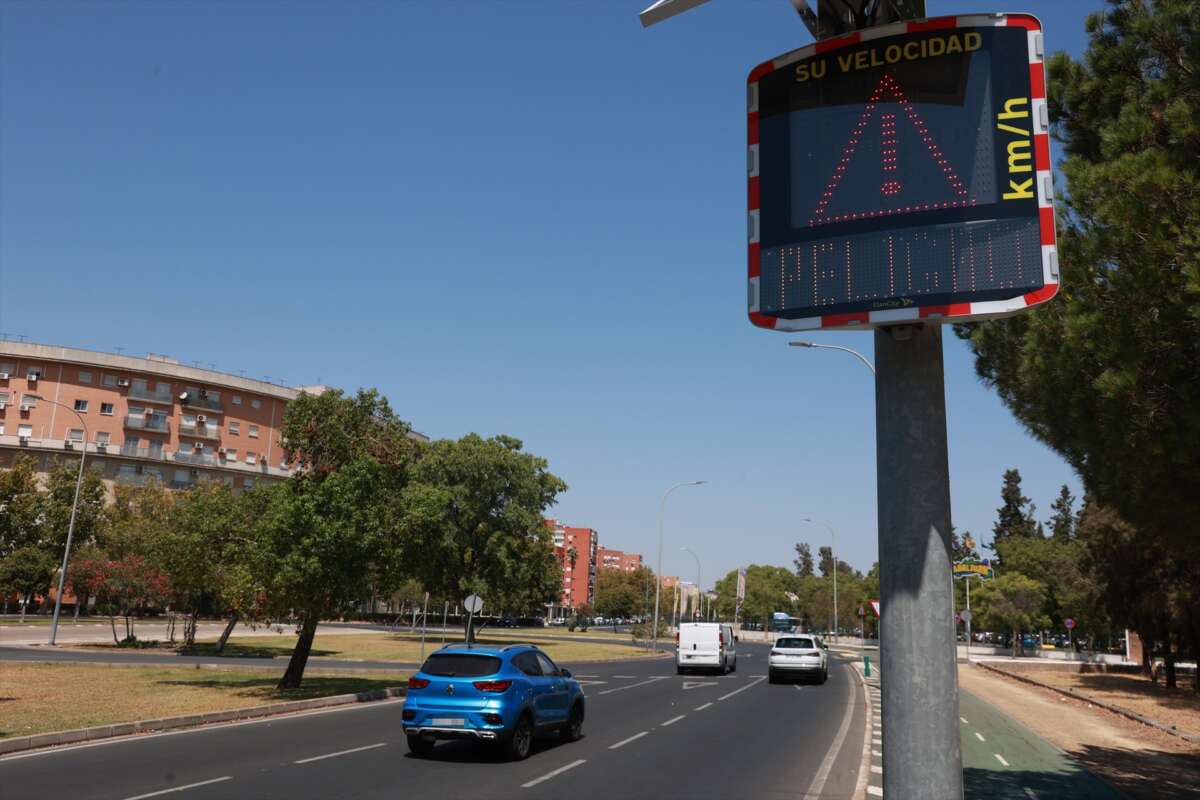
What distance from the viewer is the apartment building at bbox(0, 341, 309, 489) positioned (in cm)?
7600

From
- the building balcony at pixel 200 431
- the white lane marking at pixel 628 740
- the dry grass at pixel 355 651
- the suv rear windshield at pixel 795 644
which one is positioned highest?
the building balcony at pixel 200 431

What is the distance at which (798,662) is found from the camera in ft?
109

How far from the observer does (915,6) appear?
12.0 ft

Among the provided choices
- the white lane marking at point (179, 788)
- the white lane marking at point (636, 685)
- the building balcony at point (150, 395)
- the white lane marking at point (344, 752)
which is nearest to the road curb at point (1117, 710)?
the white lane marking at point (636, 685)

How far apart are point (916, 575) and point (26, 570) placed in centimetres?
6654

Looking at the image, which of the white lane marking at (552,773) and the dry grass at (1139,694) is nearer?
the white lane marking at (552,773)

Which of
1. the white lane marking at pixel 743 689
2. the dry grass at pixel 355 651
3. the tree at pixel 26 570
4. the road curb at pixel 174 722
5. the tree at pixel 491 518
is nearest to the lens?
the road curb at pixel 174 722

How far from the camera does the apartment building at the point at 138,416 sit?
249 ft

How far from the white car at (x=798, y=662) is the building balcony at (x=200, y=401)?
69.0 metres

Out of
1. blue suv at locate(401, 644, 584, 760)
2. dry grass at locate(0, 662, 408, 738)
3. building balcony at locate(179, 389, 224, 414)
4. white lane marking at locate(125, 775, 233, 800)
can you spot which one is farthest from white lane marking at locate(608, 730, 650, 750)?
building balcony at locate(179, 389, 224, 414)

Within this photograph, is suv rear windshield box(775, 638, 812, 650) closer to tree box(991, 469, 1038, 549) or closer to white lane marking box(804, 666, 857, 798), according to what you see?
white lane marking box(804, 666, 857, 798)

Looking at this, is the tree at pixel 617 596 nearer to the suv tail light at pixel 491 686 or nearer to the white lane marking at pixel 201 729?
the white lane marking at pixel 201 729

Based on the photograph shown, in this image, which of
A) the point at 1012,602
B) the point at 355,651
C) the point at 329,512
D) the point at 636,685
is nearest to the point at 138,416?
the point at 355,651

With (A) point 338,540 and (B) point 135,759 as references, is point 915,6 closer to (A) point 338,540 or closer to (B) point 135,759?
(B) point 135,759
